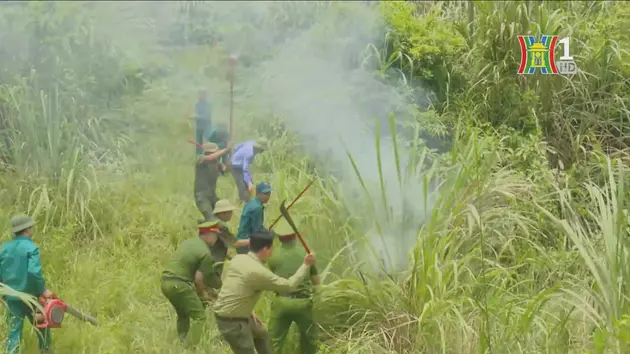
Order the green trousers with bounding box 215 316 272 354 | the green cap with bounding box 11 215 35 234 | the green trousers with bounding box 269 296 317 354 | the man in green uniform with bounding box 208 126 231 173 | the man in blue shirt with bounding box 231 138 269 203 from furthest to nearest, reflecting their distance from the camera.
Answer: the man in green uniform with bounding box 208 126 231 173 → the man in blue shirt with bounding box 231 138 269 203 → the green cap with bounding box 11 215 35 234 → the green trousers with bounding box 269 296 317 354 → the green trousers with bounding box 215 316 272 354

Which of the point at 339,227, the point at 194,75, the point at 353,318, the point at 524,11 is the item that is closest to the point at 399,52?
the point at 524,11

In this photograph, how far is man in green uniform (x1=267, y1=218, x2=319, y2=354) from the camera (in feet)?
15.3

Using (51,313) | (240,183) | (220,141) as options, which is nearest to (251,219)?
(240,183)

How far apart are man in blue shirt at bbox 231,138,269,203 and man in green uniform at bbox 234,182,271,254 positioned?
1078 mm

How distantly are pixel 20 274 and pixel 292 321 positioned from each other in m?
1.62

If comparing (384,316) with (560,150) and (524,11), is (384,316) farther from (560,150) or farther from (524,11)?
(524,11)

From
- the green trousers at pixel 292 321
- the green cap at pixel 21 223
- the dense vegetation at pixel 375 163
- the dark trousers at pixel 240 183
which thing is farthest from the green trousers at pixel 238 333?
the dark trousers at pixel 240 183

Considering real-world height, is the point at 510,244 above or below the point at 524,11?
below

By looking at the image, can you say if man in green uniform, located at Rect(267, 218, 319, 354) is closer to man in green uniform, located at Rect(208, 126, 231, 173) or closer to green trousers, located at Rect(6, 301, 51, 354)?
green trousers, located at Rect(6, 301, 51, 354)

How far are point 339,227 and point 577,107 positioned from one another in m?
3.56

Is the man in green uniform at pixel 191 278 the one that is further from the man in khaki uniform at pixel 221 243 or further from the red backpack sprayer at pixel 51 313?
the red backpack sprayer at pixel 51 313

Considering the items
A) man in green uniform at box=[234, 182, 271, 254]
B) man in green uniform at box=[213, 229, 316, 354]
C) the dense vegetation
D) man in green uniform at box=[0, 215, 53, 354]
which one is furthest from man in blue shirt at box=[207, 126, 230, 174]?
man in green uniform at box=[213, 229, 316, 354]

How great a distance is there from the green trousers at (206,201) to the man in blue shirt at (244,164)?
0.89 feet

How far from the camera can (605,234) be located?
4.16 metres
